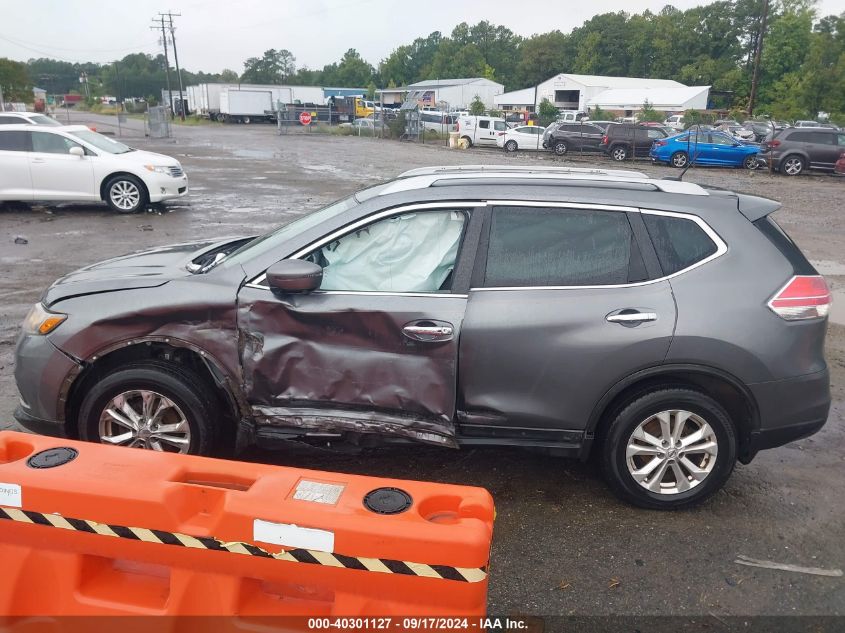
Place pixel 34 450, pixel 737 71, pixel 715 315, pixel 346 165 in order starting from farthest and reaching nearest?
1. pixel 737 71
2. pixel 346 165
3. pixel 715 315
4. pixel 34 450

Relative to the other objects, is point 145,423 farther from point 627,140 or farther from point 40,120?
point 627,140

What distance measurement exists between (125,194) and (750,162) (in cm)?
2176

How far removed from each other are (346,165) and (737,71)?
3094 inches

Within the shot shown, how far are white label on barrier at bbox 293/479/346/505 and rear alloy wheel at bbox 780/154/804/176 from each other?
25562 mm

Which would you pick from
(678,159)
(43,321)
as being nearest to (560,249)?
(43,321)

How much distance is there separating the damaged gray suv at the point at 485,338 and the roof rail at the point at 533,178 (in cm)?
8

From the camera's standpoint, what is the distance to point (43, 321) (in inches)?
145

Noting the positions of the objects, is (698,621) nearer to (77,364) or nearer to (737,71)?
(77,364)

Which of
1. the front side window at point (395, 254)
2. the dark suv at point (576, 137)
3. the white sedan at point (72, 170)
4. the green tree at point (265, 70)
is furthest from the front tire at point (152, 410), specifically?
the green tree at point (265, 70)

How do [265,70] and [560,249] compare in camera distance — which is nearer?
[560,249]

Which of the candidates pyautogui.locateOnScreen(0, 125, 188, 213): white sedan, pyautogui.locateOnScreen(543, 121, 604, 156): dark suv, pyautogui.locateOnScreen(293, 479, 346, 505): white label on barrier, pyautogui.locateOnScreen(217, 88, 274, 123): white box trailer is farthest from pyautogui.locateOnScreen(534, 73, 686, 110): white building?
pyautogui.locateOnScreen(293, 479, 346, 505): white label on barrier

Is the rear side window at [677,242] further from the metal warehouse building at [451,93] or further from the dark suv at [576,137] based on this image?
the metal warehouse building at [451,93]

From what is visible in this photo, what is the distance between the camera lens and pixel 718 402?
359 centimetres

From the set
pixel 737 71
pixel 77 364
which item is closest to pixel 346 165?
pixel 77 364
